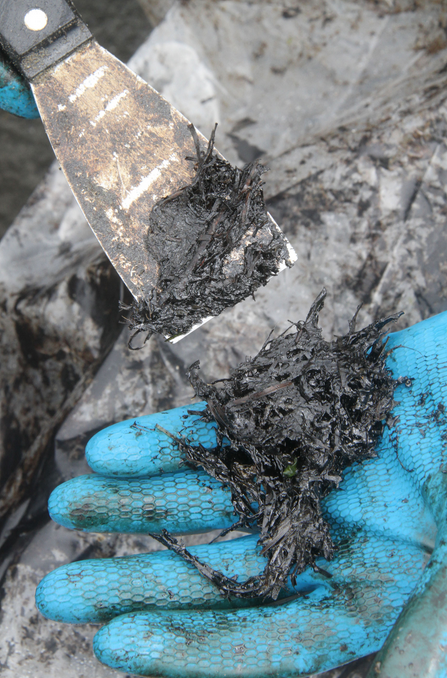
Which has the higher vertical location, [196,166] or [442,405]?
[196,166]

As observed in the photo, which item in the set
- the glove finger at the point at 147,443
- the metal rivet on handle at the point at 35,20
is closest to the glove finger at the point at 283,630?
the glove finger at the point at 147,443

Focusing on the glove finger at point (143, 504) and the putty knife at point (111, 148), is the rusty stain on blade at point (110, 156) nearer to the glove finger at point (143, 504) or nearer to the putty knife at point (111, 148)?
the putty knife at point (111, 148)

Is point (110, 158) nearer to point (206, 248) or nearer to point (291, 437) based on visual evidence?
point (206, 248)

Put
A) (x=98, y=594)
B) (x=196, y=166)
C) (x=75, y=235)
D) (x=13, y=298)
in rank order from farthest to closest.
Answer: (x=75, y=235) → (x=13, y=298) → (x=196, y=166) → (x=98, y=594)

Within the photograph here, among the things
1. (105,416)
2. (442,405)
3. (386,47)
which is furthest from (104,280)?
(386,47)

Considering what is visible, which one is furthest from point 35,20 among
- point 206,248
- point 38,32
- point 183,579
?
point 183,579

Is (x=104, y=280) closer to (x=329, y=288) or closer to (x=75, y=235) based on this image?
(x=75, y=235)
